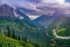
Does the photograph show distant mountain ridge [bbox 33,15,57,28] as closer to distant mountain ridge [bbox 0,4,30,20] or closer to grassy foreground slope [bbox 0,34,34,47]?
distant mountain ridge [bbox 0,4,30,20]

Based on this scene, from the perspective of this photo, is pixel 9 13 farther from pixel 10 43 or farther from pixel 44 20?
pixel 44 20

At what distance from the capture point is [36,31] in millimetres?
6875

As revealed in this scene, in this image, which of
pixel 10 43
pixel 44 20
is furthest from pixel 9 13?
pixel 44 20

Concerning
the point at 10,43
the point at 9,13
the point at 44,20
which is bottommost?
the point at 10,43

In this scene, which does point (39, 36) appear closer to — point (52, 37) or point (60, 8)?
point (52, 37)

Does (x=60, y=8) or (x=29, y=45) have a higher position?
(x=60, y=8)

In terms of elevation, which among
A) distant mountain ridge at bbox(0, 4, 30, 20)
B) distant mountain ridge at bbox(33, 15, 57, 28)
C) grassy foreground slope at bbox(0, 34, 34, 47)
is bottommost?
grassy foreground slope at bbox(0, 34, 34, 47)

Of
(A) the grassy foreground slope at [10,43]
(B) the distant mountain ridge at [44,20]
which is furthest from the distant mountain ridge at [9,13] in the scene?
(A) the grassy foreground slope at [10,43]

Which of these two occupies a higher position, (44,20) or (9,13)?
(9,13)

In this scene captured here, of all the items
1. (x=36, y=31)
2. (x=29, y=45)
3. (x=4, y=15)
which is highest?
(x=4, y=15)

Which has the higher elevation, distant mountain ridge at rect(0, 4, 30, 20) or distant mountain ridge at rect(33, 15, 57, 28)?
distant mountain ridge at rect(0, 4, 30, 20)

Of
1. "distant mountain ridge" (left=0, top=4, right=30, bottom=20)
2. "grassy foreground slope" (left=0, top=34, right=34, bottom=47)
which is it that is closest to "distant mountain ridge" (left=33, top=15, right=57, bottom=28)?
"distant mountain ridge" (left=0, top=4, right=30, bottom=20)

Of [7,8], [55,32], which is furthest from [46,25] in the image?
[7,8]

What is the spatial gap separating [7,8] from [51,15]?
1.34 metres
